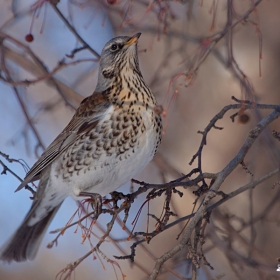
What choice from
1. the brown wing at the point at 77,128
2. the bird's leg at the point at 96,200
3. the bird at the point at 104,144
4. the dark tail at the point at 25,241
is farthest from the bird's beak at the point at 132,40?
the dark tail at the point at 25,241

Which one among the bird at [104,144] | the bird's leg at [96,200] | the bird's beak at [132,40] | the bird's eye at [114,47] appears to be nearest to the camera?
the bird's leg at [96,200]

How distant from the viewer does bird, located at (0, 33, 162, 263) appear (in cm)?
305

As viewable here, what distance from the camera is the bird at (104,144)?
3047 mm

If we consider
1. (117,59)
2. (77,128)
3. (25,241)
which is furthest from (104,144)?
(25,241)

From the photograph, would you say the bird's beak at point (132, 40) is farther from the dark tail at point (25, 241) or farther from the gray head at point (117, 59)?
the dark tail at point (25, 241)

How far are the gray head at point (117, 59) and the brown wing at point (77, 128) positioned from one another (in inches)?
4.4

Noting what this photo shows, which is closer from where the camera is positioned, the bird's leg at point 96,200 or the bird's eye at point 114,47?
the bird's leg at point 96,200

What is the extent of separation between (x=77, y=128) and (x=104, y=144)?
27 centimetres

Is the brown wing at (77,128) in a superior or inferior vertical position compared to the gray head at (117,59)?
inferior

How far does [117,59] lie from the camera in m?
3.29

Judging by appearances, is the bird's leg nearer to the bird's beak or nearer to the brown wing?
the brown wing

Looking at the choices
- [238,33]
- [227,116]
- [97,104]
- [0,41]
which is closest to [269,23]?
[238,33]

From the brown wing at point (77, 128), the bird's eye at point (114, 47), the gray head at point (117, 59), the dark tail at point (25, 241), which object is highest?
the bird's eye at point (114, 47)

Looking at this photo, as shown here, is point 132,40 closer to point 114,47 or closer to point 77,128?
point 114,47
